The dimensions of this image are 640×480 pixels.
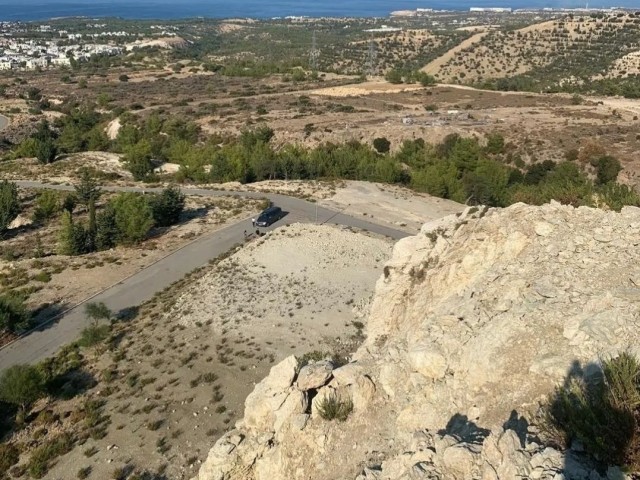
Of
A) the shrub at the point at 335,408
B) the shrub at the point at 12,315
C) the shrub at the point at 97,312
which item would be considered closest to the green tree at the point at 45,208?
the shrub at the point at 12,315

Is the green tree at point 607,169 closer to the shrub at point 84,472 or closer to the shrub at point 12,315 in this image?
the shrub at point 12,315

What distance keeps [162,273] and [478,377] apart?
23.6m

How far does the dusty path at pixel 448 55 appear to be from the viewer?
129 metres

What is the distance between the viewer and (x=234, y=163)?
51.8 meters

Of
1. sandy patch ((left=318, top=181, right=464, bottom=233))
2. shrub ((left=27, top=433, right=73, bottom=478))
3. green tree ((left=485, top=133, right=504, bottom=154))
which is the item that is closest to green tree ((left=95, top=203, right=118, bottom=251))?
sandy patch ((left=318, top=181, right=464, bottom=233))

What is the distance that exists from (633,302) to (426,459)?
4.63 meters

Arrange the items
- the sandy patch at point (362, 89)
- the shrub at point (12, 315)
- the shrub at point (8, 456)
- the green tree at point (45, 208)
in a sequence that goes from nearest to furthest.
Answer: the shrub at point (8, 456)
the shrub at point (12, 315)
the green tree at point (45, 208)
the sandy patch at point (362, 89)

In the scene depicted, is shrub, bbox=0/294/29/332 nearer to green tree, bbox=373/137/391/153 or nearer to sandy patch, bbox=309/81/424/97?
green tree, bbox=373/137/391/153

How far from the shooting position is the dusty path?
12875 centimetres

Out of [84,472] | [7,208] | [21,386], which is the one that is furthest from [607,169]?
[7,208]

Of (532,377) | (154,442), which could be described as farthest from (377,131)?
(532,377)

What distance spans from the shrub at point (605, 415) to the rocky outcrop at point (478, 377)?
0.23 meters

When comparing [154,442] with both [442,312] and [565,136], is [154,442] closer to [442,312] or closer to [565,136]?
[442,312]

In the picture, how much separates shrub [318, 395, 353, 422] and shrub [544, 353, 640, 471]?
12.1ft
